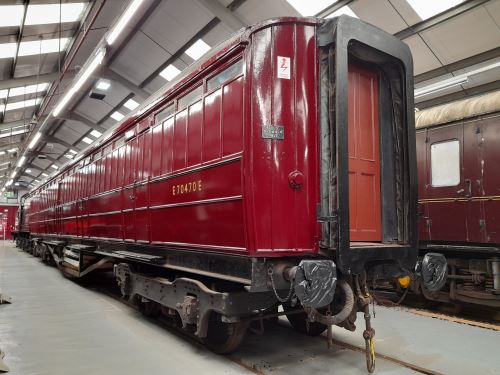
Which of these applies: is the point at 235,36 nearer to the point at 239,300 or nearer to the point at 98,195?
the point at 239,300

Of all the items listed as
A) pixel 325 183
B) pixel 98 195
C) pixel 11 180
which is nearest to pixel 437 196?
pixel 325 183

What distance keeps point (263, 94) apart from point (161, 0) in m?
7.47

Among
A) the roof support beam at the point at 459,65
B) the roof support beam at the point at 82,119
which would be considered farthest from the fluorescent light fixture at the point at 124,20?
the roof support beam at the point at 82,119

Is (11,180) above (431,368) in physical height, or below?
above

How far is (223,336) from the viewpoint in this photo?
4.53 meters

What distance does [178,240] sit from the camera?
4266mm

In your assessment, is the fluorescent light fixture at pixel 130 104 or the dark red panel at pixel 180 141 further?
the fluorescent light fixture at pixel 130 104

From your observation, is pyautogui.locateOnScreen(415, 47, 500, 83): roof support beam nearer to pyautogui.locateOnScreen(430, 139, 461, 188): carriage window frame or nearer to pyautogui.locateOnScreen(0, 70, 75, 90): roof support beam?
pyautogui.locateOnScreen(430, 139, 461, 188): carriage window frame

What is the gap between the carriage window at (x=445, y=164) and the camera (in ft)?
20.0

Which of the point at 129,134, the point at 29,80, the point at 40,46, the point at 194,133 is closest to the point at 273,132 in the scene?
the point at 194,133

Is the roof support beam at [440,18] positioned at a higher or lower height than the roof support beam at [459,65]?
higher

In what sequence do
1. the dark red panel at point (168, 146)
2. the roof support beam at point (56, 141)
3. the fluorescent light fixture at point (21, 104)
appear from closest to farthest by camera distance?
the dark red panel at point (168, 146)
the fluorescent light fixture at point (21, 104)
the roof support beam at point (56, 141)

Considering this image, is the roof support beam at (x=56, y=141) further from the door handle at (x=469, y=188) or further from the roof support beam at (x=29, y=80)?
the door handle at (x=469, y=188)

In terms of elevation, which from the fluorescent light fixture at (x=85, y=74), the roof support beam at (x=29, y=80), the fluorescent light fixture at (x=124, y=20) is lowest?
the fluorescent light fixture at (x=85, y=74)
